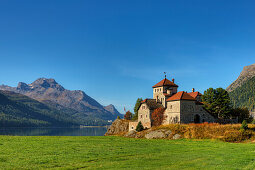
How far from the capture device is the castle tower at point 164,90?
244ft

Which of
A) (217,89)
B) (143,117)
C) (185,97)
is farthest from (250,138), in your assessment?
(143,117)

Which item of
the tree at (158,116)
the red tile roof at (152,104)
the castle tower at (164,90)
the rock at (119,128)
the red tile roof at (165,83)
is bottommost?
the rock at (119,128)

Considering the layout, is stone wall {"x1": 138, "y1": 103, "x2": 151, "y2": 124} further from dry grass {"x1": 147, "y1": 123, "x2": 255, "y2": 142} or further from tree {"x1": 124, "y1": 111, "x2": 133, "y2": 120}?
tree {"x1": 124, "y1": 111, "x2": 133, "y2": 120}

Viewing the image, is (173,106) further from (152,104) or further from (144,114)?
(144,114)

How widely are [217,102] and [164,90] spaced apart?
16.4 meters

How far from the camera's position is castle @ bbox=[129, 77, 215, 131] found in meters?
67.8

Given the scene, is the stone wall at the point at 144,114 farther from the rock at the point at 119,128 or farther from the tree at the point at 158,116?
the rock at the point at 119,128

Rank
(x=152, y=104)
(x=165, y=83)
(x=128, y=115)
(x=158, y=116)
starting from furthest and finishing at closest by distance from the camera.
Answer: (x=128, y=115), (x=165, y=83), (x=152, y=104), (x=158, y=116)

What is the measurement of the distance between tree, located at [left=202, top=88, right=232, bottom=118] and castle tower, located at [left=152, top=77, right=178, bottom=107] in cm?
1035

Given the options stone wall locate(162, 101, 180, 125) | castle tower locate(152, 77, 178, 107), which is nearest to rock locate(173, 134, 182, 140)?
stone wall locate(162, 101, 180, 125)

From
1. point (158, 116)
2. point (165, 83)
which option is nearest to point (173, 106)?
point (158, 116)

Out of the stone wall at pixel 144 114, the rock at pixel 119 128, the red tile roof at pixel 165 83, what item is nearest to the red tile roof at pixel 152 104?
the stone wall at pixel 144 114

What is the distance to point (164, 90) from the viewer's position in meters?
75.9

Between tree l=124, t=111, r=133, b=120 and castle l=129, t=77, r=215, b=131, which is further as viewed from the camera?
tree l=124, t=111, r=133, b=120
